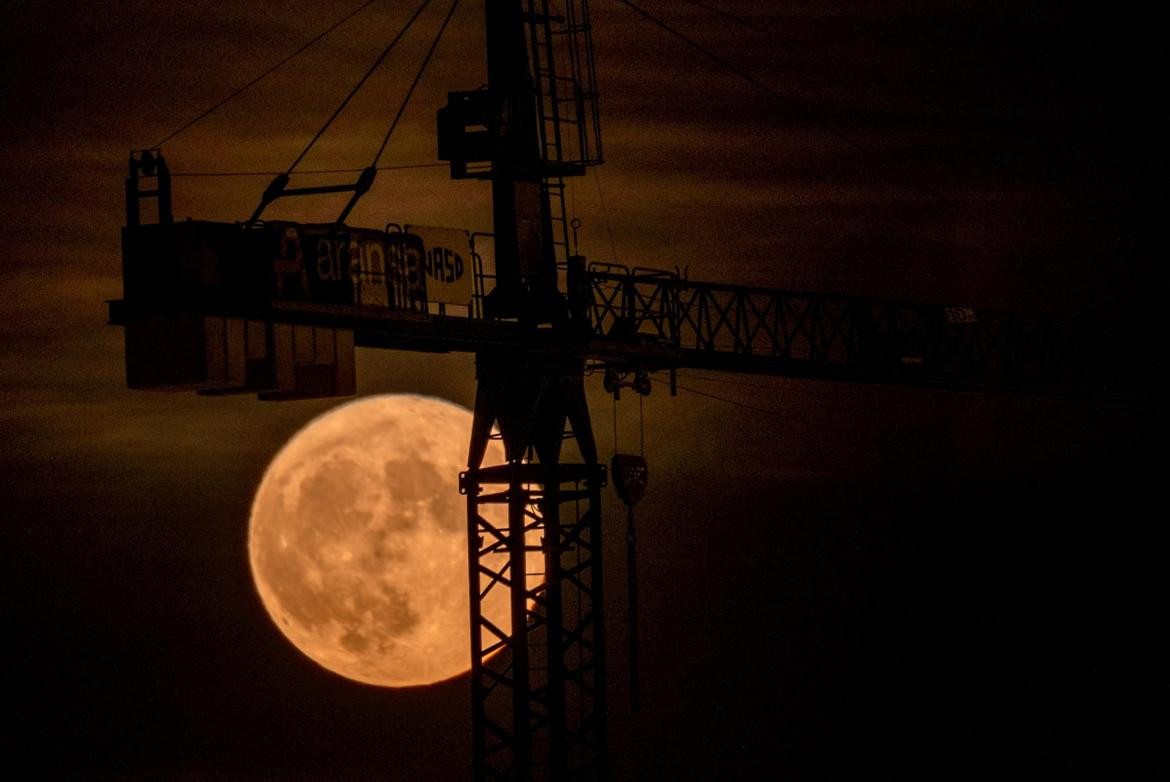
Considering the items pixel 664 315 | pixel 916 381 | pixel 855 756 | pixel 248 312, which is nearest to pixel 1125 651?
pixel 855 756

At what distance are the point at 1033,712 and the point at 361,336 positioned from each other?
6083 centimetres

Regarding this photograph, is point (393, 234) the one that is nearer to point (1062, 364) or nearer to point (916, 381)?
point (916, 381)

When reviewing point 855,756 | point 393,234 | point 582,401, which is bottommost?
point 855,756

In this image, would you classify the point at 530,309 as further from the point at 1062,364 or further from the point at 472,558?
the point at 1062,364

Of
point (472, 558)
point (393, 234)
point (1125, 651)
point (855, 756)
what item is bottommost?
point (855, 756)

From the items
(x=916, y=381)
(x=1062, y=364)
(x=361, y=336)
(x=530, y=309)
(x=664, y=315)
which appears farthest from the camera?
(x=1062, y=364)

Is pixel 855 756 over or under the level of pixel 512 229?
under

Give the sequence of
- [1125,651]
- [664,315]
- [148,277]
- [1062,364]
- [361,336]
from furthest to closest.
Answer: [1125,651], [1062,364], [664,315], [361,336], [148,277]

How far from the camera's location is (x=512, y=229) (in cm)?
4466

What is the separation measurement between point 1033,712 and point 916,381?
126ft

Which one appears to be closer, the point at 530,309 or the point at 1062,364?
the point at 530,309

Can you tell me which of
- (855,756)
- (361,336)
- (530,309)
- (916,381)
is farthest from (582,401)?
(855,756)

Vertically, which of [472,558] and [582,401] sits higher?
[582,401]

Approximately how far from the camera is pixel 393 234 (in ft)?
135
